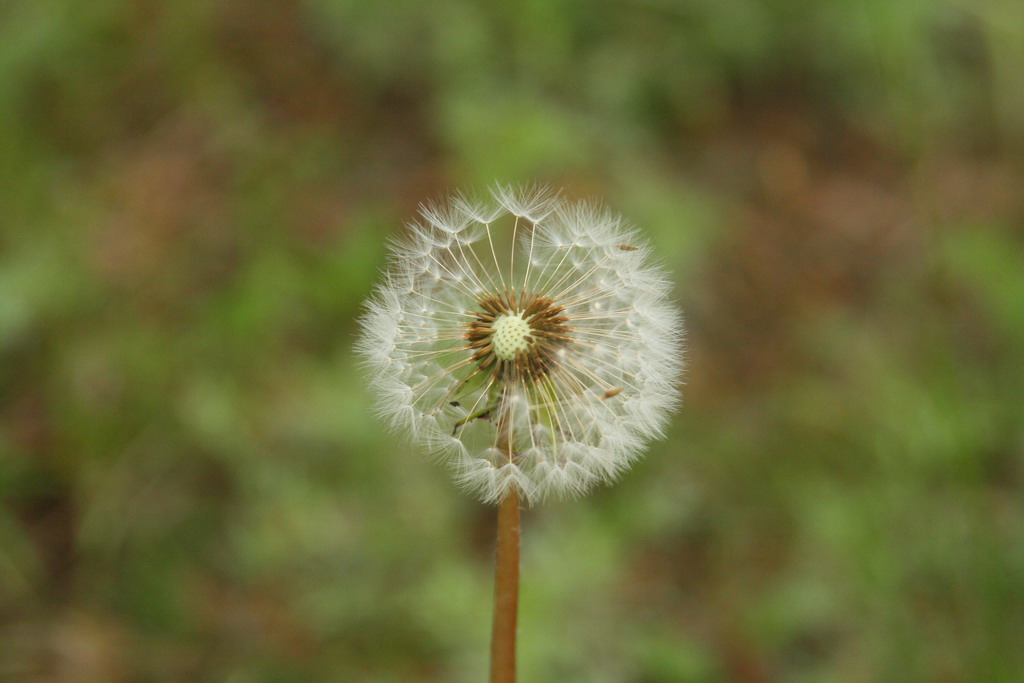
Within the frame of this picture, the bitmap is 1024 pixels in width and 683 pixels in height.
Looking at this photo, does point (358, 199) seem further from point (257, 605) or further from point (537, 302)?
point (537, 302)

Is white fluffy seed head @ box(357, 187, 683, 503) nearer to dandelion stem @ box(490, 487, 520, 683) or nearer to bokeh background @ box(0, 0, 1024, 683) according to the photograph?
dandelion stem @ box(490, 487, 520, 683)

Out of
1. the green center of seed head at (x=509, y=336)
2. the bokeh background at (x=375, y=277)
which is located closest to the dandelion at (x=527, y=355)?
the green center of seed head at (x=509, y=336)

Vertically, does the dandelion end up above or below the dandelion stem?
above

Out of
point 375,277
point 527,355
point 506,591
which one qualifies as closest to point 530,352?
point 527,355

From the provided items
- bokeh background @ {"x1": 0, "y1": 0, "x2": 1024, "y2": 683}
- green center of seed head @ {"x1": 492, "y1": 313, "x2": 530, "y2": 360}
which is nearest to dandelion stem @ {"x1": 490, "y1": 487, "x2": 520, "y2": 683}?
green center of seed head @ {"x1": 492, "y1": 313, "x2": 530, "y2": 360}

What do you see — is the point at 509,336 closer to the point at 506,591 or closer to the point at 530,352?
the point at 530,352

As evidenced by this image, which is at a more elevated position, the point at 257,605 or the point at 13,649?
the point at 257,605

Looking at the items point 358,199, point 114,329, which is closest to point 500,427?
point 114,329

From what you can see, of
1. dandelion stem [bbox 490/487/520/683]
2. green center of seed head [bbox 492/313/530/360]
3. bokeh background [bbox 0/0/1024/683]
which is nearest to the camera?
dandelion stem [bbox 490/487/520/683]
